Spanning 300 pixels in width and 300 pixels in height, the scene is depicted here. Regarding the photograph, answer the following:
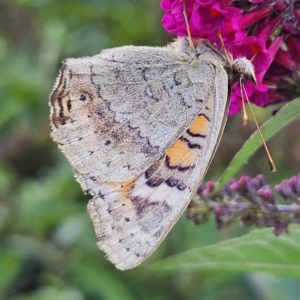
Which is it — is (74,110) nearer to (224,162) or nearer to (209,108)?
(209,108)

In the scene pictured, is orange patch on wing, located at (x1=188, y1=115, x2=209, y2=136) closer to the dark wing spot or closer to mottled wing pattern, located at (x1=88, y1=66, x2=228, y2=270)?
mottled wing pattern, located at (x1=88, y1=66, x2=228, y2=270)

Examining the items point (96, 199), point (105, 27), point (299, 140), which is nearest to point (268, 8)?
point (96, 199)

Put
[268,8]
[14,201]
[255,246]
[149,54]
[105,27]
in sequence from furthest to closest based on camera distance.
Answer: [105,27]
[14,201]
[255,246]
[149,54]
[268,8]

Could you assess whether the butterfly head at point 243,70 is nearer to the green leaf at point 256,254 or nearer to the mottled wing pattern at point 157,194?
the mottled wing pattern at point 157,194

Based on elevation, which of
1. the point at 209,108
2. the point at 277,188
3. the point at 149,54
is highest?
the point at 149,54

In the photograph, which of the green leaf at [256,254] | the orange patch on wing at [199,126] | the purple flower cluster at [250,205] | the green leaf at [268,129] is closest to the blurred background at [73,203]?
the green leaf at [256,254]

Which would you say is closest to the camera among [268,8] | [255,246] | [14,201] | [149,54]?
[268,8]

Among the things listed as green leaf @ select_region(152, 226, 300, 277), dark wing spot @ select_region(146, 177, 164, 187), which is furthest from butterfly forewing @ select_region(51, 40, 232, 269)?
green leaf @ select_region(152, 226, 300, 277)

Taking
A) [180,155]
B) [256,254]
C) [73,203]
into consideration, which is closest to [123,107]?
[180,155]
